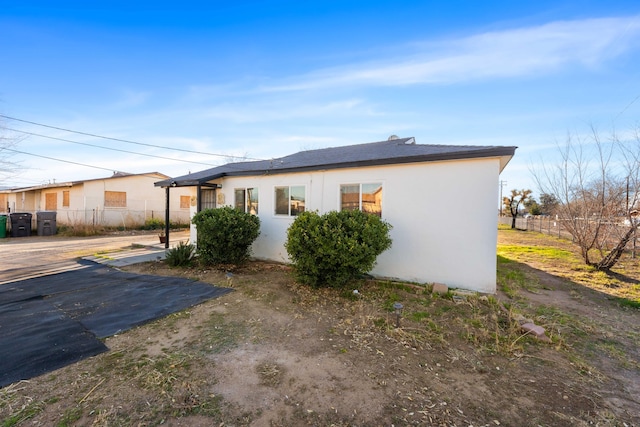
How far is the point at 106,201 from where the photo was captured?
1747cm

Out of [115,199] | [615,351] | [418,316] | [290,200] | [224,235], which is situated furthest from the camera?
[115,199]

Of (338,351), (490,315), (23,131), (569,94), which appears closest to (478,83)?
(569,94)

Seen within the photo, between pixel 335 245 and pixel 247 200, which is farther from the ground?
pixel 247 200

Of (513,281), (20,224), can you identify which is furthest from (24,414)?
(20,224)

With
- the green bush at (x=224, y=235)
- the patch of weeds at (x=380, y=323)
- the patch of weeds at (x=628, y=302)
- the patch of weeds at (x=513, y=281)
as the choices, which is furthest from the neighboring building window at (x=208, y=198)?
the patch of weeds at (x=628, y=302)

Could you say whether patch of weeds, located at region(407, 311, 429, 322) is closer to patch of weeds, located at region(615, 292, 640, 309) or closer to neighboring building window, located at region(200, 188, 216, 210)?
patch of weeds, located at region(615, 292, 640, 309)

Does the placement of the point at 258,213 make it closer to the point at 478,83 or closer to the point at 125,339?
the point at 125,339

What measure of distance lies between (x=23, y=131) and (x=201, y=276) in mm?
15337

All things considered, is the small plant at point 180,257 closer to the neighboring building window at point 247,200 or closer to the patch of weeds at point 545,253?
the neighboring building window at point 247,200

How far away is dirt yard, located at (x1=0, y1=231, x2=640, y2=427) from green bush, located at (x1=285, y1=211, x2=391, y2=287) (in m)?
0.66

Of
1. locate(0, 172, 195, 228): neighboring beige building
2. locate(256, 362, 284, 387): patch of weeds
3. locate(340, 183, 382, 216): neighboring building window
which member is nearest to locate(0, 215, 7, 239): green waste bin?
locate(0, 172, 195, 228): neighboring beige building

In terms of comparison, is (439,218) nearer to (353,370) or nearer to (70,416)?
(353,370)

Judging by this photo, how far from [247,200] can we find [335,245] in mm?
4568

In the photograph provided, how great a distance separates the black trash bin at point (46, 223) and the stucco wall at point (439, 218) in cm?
1767
